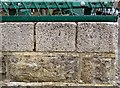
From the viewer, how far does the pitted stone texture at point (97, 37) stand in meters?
2.80

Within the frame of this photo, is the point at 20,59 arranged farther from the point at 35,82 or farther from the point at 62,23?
the point at 62,23

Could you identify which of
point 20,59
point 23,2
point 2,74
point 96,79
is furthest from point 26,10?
point 96,79

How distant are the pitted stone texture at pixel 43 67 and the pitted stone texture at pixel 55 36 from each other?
78 mm

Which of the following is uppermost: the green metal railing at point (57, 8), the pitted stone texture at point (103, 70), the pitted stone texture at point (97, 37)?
the green metal railing at point (57, 8)

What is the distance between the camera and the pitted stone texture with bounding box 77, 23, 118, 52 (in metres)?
2.80

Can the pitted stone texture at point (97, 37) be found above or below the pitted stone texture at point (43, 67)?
above

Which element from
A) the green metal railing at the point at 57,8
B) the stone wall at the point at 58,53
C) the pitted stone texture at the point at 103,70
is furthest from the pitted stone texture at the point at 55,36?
the pitted stone texture at the point at 103,70

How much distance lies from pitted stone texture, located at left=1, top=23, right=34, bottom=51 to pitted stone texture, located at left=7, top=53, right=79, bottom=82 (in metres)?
0.09

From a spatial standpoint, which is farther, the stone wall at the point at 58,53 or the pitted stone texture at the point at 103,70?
the pitted stone texture at the point at 103,70

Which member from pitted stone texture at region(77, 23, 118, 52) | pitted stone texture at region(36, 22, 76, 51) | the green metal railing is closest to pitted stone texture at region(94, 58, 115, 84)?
pitted stone texture at region(77, 23, 118, 52)

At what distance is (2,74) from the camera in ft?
9.73

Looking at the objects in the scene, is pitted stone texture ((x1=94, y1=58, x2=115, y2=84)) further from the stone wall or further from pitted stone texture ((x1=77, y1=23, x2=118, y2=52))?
pitted stone texture ((x1=77, y1=23, x2=118, y2=52))

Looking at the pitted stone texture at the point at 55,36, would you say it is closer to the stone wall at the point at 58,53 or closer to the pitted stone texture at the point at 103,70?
the stone wall at the point at 58,53

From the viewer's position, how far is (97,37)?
9.24 feet
